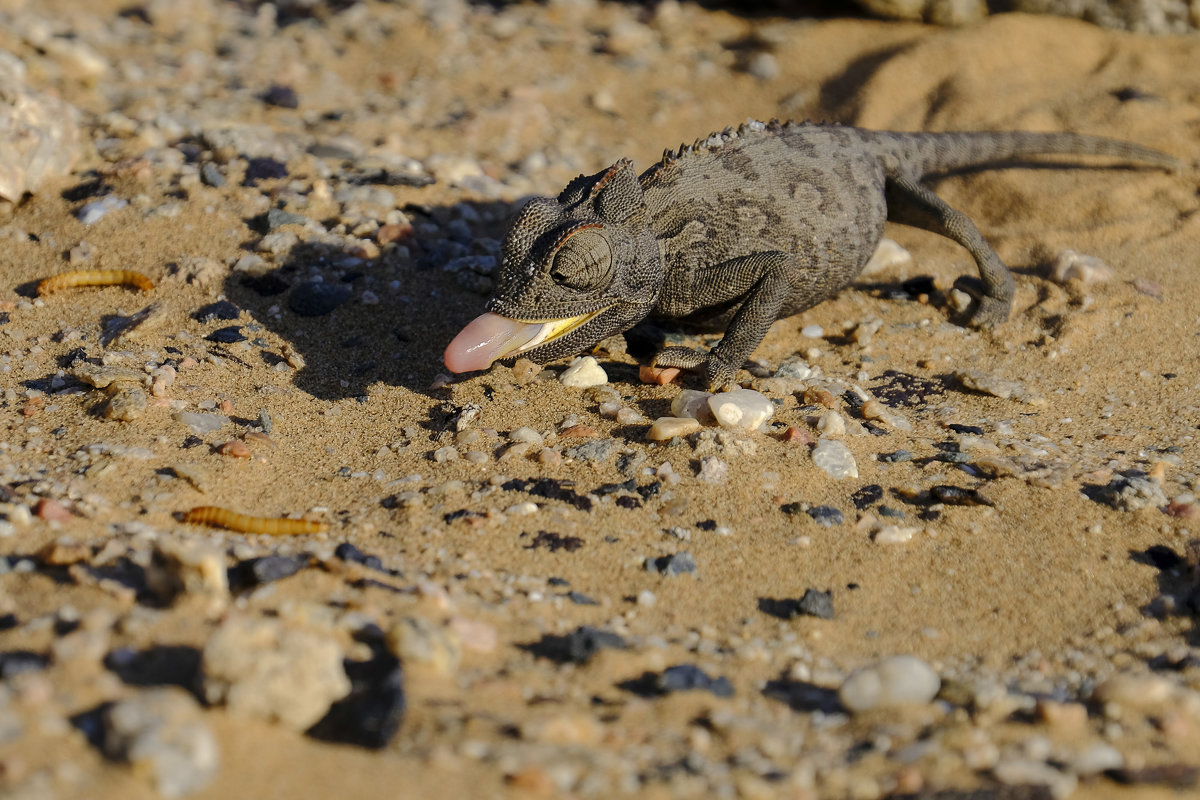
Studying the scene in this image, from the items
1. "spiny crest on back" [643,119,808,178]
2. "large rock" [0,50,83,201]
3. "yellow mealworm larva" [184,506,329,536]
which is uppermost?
"spiny crest on back" [643,119,808,178]

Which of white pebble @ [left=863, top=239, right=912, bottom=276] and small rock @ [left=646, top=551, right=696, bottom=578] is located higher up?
white pebble @ [left=863, top=239, right=912, bottom=276]

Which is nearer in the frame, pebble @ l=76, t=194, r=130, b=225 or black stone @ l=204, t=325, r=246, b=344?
black stone @ l=204, t=325, r=246, b=344

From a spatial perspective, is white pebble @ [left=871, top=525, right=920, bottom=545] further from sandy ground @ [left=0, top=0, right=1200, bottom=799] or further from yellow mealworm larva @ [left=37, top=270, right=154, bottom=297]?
yellow mealworm larva @ [left=37, top=270, right=154, bottom=297]

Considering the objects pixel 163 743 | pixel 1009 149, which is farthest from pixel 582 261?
pixel 1009 149

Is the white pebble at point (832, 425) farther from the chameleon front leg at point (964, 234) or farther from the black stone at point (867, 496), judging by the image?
the chameleon front leg at point (964, 234)

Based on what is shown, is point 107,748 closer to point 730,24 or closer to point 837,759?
point 837,759

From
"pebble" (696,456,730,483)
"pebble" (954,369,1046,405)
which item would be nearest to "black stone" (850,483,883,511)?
"pebble" (696,456,730,483)

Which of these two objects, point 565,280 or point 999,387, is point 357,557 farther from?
point 999,387

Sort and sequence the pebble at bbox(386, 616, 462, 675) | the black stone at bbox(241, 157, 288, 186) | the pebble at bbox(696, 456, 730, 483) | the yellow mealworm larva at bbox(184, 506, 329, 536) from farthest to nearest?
the black stone at bbox(241, 157, 288, 186) → the pebble at bbox(696, 456, 730, 483) → the yellow mealworm larva at bbox(184, 506, 329, 536) → the pebble at bbox(386, 616, 462, 675)
